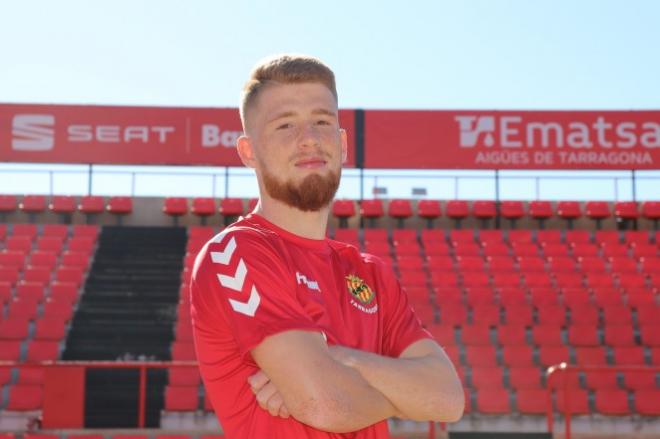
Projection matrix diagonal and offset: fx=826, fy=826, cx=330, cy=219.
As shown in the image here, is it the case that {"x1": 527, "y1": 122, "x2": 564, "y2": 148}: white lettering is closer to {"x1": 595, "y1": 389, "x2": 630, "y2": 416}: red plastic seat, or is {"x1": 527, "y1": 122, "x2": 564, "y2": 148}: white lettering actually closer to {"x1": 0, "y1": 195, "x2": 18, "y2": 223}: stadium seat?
{"x1": 595, "y1": 389, "x2": 630, "y2": 416}: red plastic seat

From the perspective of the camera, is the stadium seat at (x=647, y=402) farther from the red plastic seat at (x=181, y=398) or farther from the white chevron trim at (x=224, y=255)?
the white chevron trim at (x=224, y=255)

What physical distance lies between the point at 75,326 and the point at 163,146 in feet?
21.3

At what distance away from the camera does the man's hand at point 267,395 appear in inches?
71.1

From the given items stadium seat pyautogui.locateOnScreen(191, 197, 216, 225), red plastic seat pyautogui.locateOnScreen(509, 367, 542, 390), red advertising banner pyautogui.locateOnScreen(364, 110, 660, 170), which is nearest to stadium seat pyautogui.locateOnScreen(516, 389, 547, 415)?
red plastic seat pyautogui.locateOnScreen(509, 367, 542, 390)

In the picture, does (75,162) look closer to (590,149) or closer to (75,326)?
(75,326)

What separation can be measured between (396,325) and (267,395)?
0.57 meters

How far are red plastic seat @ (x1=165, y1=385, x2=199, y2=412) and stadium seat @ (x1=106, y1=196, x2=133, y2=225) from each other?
7.53m

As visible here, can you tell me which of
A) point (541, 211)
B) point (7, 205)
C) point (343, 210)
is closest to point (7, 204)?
point (7, 205)

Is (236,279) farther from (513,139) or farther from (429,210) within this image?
(513,139)

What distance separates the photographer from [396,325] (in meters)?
2.27

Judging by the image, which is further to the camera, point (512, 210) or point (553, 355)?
point (512, 210)

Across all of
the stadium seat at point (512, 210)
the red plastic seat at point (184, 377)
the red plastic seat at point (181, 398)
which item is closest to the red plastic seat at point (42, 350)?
the red plastic seat at point (184, 377)

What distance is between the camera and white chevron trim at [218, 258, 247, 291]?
1871mm

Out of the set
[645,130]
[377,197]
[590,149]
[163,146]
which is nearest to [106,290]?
[163,146]
